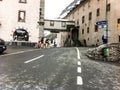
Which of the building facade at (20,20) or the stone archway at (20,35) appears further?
the stone archway at (20,35)

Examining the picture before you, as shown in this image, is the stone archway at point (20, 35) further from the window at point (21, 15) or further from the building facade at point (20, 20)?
the window at point (21, 15)

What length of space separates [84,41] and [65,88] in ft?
182

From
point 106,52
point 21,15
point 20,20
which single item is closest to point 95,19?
point 21,15

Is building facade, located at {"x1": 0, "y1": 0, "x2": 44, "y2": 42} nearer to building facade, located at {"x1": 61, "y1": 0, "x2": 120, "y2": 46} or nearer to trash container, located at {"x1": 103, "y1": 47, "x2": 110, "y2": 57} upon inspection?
building facade, located at {"x1": 61, "y1": 0, "x2": 120, "y2": 46}

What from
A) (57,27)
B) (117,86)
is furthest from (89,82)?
(57,27)

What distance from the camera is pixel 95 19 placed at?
55.0 meters

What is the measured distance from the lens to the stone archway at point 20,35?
4778 centimetres

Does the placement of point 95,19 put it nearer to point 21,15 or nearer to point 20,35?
point 21,15

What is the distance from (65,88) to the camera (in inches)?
296

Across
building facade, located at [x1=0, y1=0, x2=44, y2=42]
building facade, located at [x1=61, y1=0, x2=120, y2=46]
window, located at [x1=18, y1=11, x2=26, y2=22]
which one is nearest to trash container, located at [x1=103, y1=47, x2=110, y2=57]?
building facade, located at [x1=61, y1=0, x2=120, y2=46]

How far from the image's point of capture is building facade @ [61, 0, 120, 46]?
149 ft

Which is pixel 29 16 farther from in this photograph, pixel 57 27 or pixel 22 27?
pixel 57 27

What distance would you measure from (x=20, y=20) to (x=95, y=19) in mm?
14976

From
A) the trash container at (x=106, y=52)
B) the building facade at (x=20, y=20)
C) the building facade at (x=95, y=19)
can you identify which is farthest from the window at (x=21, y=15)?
the trash container at (x=106, y=52)
